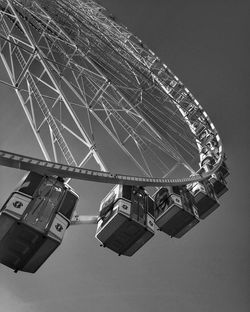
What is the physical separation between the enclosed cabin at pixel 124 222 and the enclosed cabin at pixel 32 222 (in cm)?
119

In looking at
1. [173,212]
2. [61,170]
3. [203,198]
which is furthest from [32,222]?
[203,198]

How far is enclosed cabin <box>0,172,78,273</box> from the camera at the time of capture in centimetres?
729

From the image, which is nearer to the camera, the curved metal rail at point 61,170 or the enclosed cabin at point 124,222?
the curved metal rail at point 61,170

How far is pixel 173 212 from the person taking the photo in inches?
440

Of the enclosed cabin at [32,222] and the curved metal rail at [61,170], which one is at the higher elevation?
the curved metal rail at [61,170]

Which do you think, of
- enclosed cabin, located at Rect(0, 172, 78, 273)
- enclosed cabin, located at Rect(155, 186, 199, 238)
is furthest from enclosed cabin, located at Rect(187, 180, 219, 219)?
enclosed cabin, located at Rect(0, 172, 78, 273)

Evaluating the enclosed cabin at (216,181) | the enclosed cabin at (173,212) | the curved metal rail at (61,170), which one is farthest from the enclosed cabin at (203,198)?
the curved metal rail at (61,170)

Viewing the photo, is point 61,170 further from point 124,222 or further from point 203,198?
point 203,198

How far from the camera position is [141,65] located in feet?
59.0

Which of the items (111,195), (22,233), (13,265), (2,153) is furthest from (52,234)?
(111,195)

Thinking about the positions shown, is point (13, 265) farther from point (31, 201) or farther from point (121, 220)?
point (121, 220)

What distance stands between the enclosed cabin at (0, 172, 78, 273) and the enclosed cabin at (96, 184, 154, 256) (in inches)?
46.8

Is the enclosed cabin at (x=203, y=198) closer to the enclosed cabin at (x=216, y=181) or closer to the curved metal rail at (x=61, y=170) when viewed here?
the enclosed cabin at (x=216, y=181)

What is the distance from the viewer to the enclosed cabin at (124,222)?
360 inches
